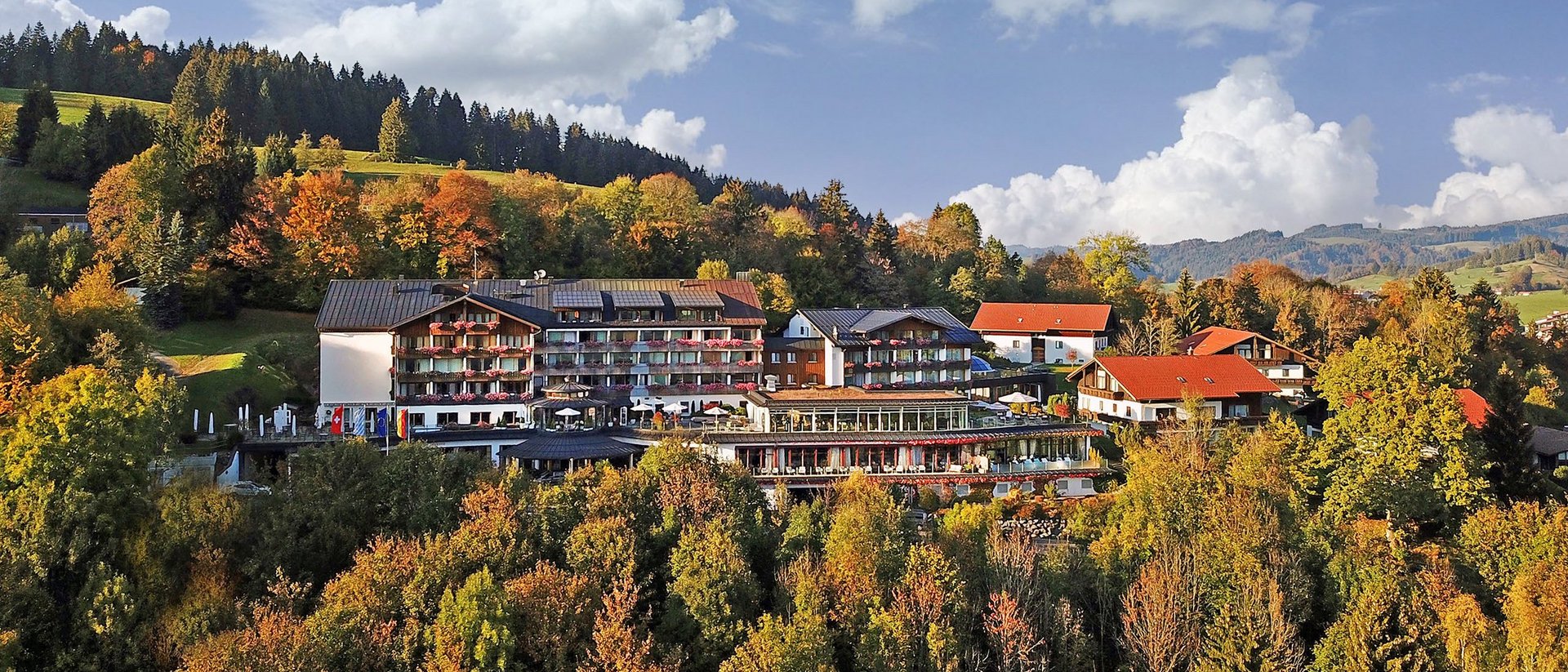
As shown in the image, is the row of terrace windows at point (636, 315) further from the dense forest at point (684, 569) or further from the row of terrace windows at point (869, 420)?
the dense forest at point (684, 569)

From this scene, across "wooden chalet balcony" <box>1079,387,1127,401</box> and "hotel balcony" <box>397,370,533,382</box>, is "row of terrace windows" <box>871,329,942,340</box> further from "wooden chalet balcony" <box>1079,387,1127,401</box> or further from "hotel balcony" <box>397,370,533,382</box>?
"hotel balcony" <box>397,370,533,382</box>

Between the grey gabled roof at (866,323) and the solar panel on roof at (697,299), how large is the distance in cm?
645

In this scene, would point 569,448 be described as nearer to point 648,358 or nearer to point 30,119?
point 648,358

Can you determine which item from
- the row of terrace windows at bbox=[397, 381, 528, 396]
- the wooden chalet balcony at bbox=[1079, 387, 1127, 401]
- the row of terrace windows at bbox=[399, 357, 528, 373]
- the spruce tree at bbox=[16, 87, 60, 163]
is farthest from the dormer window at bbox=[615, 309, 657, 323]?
the spruce tree at bbox=[16, 87, 60, 163]

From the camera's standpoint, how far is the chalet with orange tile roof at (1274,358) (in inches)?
2760

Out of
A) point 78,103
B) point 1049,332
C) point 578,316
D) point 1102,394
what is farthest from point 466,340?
point 78,103

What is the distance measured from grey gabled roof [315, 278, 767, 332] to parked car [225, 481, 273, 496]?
14.6m

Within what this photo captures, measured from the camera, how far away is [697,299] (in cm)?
6272

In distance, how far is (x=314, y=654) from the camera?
2462 cm

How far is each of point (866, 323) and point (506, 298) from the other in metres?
22.0

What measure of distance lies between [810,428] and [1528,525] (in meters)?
28.5

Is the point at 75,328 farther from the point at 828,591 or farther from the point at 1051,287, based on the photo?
the point at 1051,287

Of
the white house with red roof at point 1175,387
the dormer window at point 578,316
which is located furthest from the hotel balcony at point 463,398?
the white house with red roof at point 1175,387

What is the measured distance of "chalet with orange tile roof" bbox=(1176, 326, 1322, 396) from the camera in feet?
230
